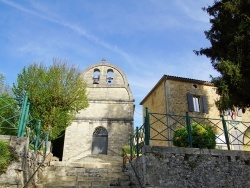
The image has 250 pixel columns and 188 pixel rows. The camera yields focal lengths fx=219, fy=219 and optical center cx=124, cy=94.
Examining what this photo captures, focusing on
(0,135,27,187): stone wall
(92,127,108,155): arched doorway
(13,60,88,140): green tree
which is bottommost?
(0,135,27,187): stone wall

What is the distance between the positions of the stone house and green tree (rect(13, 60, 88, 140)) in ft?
18.7

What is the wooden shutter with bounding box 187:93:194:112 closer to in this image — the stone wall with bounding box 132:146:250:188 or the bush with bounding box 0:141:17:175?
the stone wall with bounding box 132:146:250:188

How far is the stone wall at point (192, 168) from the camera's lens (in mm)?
5582

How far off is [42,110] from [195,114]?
32.4 feet

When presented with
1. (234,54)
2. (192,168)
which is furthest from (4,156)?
(234,54)

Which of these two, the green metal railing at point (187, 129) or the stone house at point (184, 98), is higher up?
the stone house at point (184, 98)

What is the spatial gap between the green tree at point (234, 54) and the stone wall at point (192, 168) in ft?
6.34

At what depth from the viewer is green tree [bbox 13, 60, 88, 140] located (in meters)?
12.0

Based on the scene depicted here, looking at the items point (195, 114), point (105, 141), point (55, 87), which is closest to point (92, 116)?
point (105, 141)

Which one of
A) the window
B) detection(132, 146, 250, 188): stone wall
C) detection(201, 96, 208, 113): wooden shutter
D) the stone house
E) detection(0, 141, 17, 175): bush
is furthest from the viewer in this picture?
detection(201, 96, 208, 113): wooden shutter

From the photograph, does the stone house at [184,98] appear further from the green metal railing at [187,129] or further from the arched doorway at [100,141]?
the arched doorway at [100,141]

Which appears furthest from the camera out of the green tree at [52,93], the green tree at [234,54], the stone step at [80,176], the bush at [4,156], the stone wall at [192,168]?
the green tree at [52,93]

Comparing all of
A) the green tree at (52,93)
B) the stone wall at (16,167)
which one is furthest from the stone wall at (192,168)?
the green tree at (52,93)

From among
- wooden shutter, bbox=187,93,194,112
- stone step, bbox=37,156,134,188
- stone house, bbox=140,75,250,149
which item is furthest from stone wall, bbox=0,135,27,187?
wooden shutter, bbox=187,93,194,112
